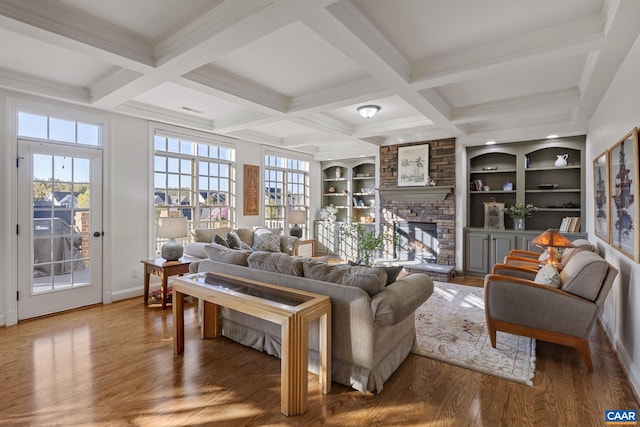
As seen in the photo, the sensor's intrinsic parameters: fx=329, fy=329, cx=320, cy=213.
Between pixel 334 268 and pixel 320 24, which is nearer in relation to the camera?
pixel 320 24

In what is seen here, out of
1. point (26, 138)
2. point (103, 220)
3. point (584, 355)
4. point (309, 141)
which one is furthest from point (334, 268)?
point (309, 141)

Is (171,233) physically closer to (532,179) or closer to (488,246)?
(488,246)

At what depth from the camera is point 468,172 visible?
611 cm

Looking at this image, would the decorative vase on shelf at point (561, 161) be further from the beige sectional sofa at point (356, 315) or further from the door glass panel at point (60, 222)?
the door glass panel at point (60, 222)

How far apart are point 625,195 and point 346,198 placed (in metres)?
5.89

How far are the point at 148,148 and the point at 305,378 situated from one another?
4144 millimetres

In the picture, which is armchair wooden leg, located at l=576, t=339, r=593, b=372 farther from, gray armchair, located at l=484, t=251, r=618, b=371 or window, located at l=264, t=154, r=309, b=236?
window, located at l=264, t=154, r=309, b=236

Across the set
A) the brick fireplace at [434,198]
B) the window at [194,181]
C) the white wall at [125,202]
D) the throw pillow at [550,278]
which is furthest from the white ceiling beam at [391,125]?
the white wall at [125,202]

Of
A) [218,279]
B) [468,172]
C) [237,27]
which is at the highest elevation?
[237,27]

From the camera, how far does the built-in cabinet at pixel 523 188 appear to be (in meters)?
5.39

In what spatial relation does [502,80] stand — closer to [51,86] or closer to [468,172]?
[468,172]

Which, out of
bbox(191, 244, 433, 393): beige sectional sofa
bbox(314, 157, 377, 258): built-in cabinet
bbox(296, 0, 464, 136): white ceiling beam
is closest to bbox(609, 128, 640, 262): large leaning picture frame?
bbox(191, 244, 433, 393): beige sectional sofa

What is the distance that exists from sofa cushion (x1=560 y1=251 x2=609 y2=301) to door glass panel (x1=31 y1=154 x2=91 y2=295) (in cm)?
525

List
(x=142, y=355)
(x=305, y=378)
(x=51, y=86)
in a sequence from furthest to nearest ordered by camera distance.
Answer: (x=51, y=86), (x=142, y=355), (x=305, y=378)
